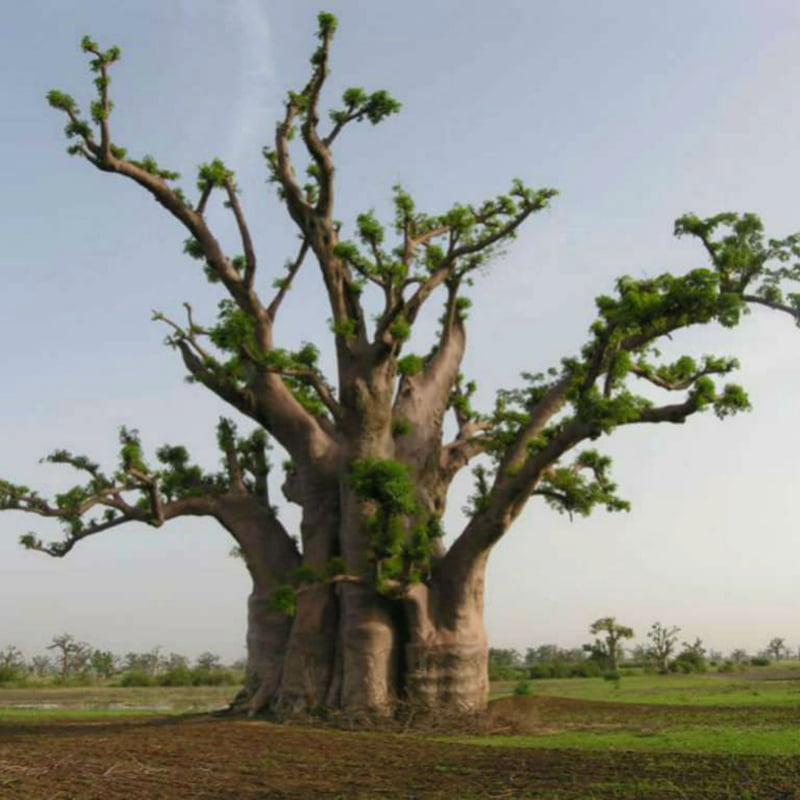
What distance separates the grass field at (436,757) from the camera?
735 cm

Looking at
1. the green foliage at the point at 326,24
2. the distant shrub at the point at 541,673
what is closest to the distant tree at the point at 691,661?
the distant shrub at the point at 541,673

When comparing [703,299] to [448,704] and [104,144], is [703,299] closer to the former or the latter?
[448,704]

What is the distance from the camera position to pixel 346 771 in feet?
29.1

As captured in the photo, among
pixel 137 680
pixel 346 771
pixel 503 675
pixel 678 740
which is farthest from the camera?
pixel 503 675

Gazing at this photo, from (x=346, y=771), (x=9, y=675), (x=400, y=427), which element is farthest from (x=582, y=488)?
(x=9, y=675)

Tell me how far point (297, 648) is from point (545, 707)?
4578 millimetres

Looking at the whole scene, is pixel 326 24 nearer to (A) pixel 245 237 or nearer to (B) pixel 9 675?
(A) pixel 245 237

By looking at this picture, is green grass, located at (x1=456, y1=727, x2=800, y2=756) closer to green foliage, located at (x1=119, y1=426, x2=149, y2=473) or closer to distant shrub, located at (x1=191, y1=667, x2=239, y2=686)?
green foliage, located at (x1=119, y1=426, x2=149, y2=473)

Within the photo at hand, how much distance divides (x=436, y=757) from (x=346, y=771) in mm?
1510

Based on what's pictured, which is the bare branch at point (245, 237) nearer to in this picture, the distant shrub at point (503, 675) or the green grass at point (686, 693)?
the green grass at point (686, 693)

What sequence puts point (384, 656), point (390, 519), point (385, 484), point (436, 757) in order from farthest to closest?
1. point (384, 656)
2. point (390, 519)
3. point (385, 484)
4. point (436, 757)

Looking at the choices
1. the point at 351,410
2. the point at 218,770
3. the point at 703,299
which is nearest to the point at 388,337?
the point at 351,410

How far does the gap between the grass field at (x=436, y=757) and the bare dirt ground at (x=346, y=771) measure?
0.01m

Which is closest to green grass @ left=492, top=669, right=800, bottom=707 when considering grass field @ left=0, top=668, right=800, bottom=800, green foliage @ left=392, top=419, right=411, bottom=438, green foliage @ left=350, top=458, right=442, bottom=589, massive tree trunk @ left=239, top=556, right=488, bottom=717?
grass field @ left=0, top=668, right=800, bottom=800
